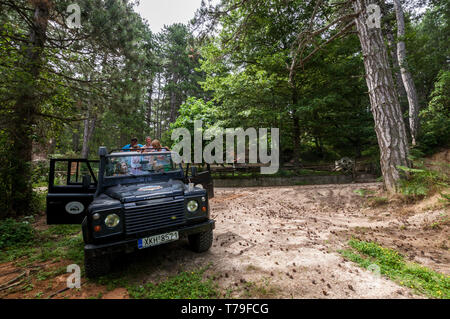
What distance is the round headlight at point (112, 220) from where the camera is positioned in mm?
2943

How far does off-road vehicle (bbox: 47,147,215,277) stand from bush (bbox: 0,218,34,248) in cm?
168

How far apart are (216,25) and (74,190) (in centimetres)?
850

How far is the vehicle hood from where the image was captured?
323 cm

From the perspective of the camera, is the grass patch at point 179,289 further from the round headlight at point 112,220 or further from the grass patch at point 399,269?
the grass patch at point 399,269

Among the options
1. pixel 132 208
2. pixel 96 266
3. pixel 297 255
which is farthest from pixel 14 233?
pixel 297 255

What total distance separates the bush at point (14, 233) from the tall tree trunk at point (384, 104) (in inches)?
402

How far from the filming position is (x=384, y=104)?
659cm

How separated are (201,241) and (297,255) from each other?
5.75 ft

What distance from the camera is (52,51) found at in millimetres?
7328

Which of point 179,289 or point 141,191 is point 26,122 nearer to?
point 141,191

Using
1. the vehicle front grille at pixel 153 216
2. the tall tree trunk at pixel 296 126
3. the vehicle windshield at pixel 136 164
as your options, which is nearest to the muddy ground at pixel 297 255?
the vehicle front grille at pixel 153 216

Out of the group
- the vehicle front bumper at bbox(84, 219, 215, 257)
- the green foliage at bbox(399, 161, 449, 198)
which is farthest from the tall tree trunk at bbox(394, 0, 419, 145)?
the vehicle front bumper at bbox(84, 219, 215, 257)

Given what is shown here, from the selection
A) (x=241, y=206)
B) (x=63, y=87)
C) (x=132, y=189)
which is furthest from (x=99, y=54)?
(x=241, y=206)
